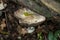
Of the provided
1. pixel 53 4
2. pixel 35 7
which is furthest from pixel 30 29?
pixel 53 4

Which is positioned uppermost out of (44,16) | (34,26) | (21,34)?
(44,16)

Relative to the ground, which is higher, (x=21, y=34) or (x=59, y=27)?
(x=59, y=27)

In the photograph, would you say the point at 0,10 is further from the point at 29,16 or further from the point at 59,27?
the point at 59,27

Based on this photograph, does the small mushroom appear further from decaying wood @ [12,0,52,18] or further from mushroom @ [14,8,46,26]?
decaying wood @ [12,0,52,18]

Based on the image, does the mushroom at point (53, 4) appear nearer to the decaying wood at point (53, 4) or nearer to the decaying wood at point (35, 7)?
the decaying wood at point (53, 4)

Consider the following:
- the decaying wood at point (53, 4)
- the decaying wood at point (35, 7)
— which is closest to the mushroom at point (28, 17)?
the decaying wood at point (35, 7)

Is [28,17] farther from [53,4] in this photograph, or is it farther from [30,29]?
[53,4]

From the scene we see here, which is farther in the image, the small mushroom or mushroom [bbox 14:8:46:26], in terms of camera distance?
the small mushroom

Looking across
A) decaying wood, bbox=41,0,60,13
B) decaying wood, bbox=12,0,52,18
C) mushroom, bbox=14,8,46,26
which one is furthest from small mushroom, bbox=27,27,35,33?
decaying wood, bbox=41,0,60,13

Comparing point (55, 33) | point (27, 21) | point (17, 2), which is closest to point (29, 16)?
point (27, 21)
